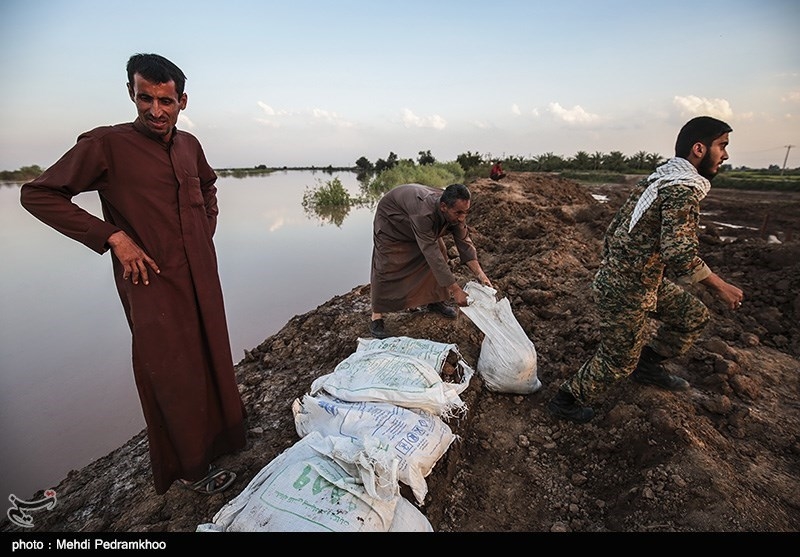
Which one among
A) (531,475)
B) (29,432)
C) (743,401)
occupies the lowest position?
(29,432)

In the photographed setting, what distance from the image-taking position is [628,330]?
188cm

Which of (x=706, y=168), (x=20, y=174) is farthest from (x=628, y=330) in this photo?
(x=20, y=174)

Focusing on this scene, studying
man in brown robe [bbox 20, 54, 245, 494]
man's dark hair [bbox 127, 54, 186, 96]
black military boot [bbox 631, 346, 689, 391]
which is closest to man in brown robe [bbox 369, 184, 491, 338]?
black military boot [bbox 631, 346, 689, 391]

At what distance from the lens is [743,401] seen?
7.13 ft

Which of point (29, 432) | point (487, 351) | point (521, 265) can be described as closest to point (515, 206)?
point (521, 265)

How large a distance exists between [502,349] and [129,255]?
1955 millimetres

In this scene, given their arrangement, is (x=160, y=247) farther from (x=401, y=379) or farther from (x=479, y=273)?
(x=479, y=273)

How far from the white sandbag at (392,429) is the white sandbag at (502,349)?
2.15ft

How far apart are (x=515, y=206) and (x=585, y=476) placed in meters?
6.18

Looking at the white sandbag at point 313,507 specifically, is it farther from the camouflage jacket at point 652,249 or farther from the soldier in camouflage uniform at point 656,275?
the camouflage jacket at point 652,249

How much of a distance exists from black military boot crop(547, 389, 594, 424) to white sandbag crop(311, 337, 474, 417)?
521mm

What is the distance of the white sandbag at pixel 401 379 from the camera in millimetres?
1795

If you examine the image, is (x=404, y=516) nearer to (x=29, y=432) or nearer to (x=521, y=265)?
(x=29, y=432)
